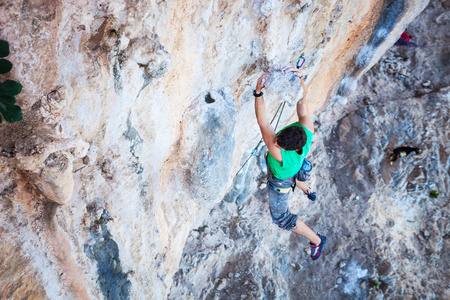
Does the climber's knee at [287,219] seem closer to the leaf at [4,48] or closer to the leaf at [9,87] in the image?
the leaf at [9,87]

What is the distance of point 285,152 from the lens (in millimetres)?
2617

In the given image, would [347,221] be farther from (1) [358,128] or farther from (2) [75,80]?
(2) [75,80]

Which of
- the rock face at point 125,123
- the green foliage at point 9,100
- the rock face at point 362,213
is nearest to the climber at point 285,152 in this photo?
the rock face at point 125,123

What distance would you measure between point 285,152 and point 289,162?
5.5 inches

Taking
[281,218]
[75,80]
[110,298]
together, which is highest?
[75,80]

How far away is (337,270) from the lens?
183 inches

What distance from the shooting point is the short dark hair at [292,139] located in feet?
7.87

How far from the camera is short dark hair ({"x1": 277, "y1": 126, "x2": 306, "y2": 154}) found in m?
2.40

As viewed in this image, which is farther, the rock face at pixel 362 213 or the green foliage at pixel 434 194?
the green foliage at pixel 434 194

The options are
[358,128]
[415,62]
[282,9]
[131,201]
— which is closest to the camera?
[131,201]

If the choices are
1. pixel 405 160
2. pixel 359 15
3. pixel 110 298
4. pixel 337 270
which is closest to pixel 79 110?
pixel 110 298

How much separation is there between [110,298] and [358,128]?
15.1ft

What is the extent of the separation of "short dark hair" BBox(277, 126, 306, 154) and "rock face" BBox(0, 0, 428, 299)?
493 mm

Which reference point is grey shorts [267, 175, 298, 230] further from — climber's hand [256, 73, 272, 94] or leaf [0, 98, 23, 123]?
leaf [0, 98, 23, 123]
